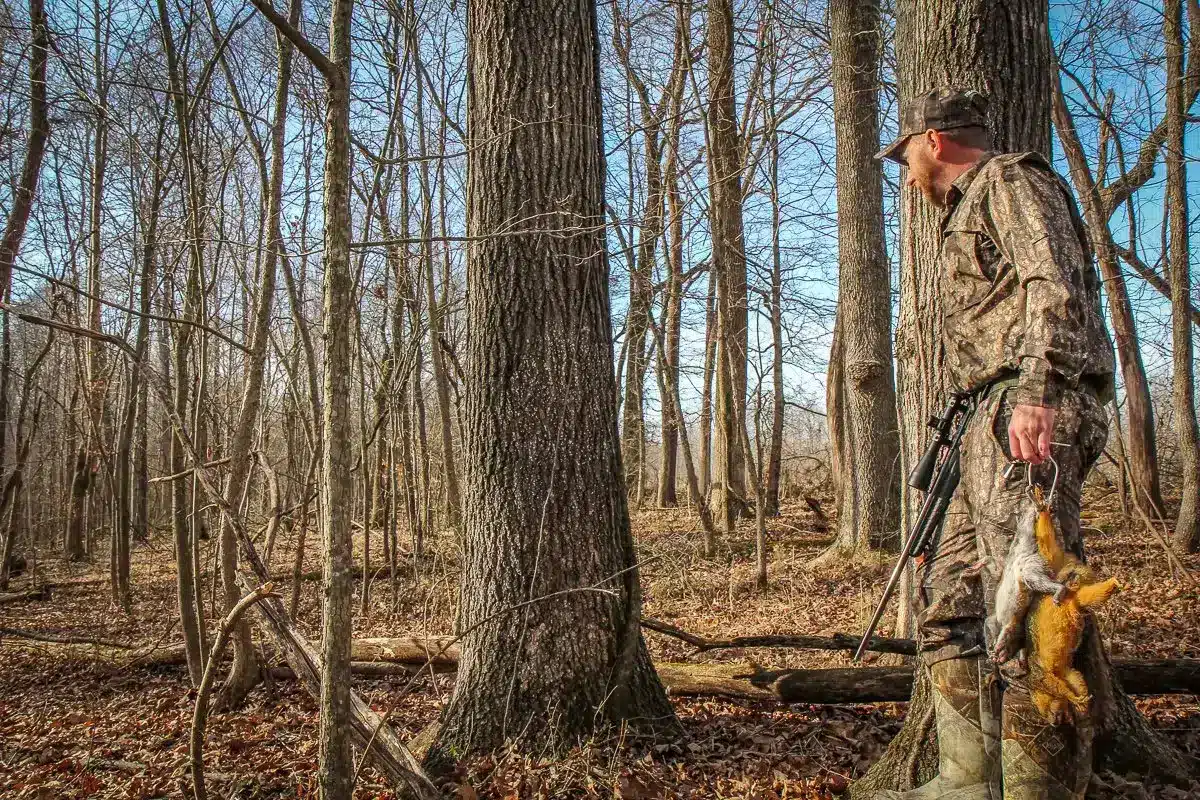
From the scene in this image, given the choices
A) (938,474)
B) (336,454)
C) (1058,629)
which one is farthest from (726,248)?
(1058,629)

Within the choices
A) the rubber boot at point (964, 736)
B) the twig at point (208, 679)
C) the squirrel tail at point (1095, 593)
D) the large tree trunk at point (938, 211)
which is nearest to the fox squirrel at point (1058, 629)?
the squirrel tail at point (1095, 593)

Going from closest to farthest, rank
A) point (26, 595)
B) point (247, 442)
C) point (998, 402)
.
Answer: point (998, 402) < point (247, 442) < point (26, 595)

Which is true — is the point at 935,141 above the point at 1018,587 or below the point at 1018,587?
above

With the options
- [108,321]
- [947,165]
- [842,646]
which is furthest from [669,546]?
[108,321]

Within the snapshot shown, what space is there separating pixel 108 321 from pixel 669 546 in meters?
10.9

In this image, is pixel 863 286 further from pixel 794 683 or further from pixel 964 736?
pixel 964 736

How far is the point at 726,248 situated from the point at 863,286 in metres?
1.96

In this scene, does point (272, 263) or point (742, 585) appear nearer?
point (272, 263)

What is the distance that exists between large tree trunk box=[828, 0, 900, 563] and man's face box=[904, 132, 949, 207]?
538 centimetres

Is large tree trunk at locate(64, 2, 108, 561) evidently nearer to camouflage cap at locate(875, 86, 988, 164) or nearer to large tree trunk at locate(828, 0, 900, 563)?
camouflage cap at locate(875, 86, 988, 164)

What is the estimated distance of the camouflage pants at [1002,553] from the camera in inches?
80.7

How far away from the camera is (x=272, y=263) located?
4.86 meters

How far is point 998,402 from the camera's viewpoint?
7.26ft

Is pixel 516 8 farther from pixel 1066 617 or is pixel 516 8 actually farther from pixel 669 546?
pixel 669 546
